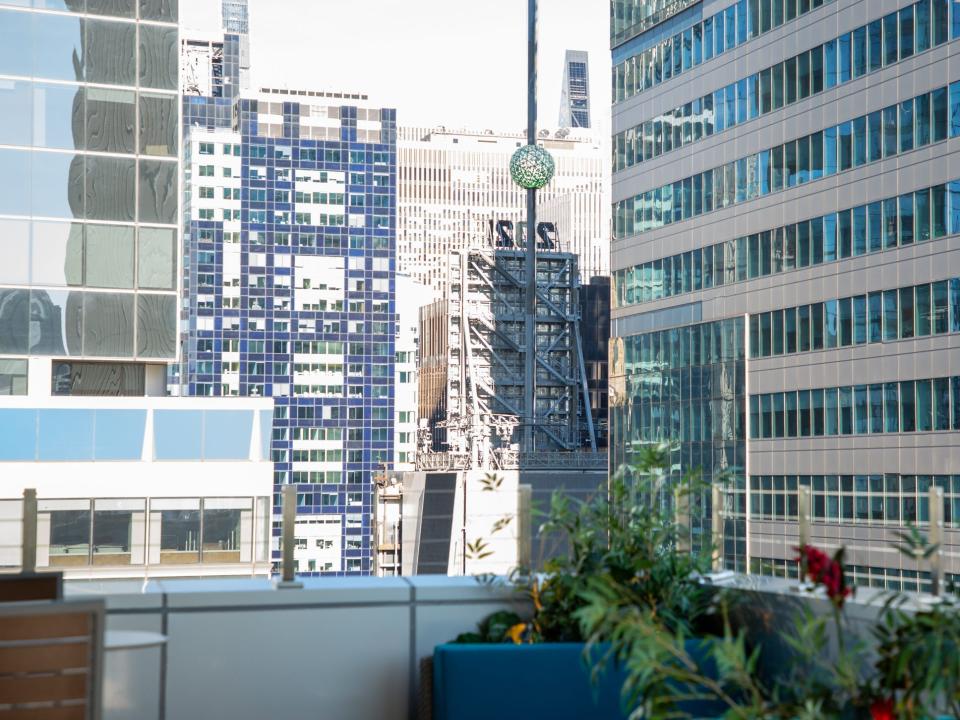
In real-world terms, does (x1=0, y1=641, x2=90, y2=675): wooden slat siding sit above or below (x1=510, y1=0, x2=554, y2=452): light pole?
below

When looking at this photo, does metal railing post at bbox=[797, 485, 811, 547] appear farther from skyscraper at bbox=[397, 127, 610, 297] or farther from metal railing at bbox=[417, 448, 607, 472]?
skyscraper at bbox=[397, 127, 610, 297]

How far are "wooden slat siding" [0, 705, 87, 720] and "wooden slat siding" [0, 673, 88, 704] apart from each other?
0.02m

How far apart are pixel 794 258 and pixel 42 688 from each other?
3479 centimetres

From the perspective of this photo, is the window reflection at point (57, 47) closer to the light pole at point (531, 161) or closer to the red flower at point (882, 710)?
the light pole at point (531, 161)

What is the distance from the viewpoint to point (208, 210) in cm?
10606

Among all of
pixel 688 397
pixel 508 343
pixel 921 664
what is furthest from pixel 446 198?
pixel 921 664

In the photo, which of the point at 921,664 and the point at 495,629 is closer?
the point at 921,664

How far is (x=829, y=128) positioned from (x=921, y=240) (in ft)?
17.4

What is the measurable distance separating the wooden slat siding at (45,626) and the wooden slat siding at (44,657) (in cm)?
3

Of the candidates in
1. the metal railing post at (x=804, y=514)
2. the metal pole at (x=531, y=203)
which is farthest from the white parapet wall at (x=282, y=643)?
the metal pole at (x=531, y=203)

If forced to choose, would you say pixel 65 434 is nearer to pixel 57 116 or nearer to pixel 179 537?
pixel 179 537

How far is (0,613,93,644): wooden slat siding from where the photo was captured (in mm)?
3635

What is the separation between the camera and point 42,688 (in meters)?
3.70

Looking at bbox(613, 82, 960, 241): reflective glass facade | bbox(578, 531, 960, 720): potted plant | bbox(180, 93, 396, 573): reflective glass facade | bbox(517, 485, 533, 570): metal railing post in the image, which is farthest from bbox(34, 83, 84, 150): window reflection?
bbox(180, 93, 396, 573): reflective glass facade
